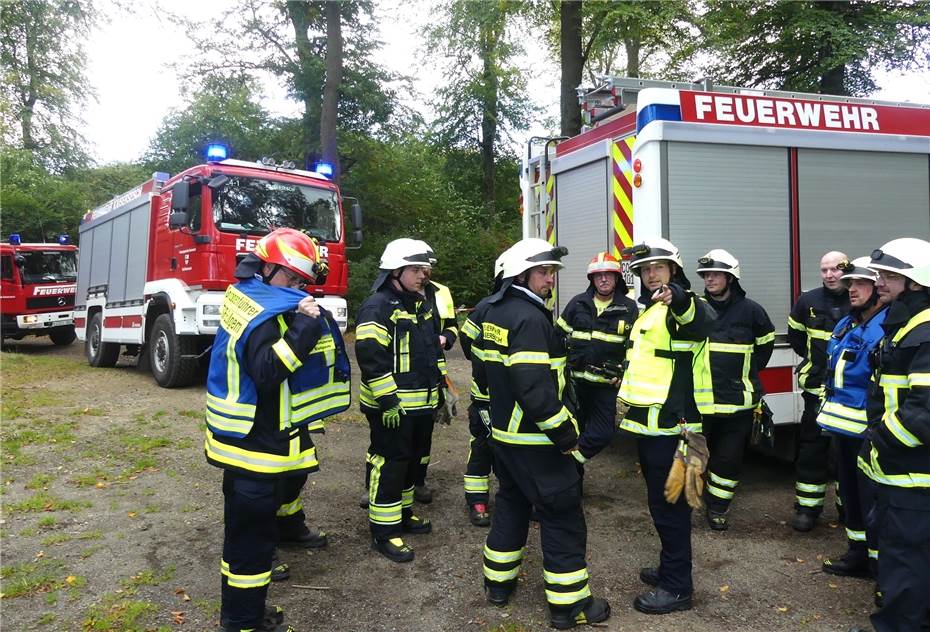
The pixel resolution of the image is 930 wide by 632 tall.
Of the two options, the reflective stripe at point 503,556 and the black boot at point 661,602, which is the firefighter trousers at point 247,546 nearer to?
the reflective stripe at point 503,556

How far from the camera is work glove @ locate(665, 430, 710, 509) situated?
3.11 metres

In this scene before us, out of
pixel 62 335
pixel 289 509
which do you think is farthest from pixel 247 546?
pixel 62 335

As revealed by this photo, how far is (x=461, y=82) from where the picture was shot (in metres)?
24.1

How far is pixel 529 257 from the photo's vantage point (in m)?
3.17

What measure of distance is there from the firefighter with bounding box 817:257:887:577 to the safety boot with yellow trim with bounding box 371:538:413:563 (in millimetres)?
2321

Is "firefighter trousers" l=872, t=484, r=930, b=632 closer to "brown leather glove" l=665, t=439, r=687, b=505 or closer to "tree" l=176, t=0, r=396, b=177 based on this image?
"brown leather glove" l=665, t=439, r=687, b=505

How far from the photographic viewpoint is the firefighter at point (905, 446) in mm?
2621

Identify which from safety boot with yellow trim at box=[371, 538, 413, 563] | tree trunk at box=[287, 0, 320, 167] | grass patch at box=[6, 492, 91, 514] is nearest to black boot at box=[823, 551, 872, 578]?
safety boot with yellow trim at box=[371, 538, 413, 563]

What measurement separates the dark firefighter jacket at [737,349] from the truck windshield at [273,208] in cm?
571

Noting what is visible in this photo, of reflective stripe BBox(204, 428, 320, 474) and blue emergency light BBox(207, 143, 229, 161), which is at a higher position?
blue emergency light BBox(207, 143, 229, 161)

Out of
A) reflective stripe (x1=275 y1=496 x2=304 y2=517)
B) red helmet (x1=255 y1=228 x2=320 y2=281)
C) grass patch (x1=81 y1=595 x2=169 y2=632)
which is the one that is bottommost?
grass patch (x1=81 y1=595 x2=169 y2=632)

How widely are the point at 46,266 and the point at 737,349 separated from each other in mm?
15135

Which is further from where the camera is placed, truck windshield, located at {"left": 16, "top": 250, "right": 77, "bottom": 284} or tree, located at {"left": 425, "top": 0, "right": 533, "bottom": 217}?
tree, located at {"left": 425, "top": 0, "right": 533, "bottom": 217}

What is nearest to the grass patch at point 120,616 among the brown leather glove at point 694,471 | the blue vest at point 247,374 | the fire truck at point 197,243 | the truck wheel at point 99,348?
the blue vest at point 247,374
